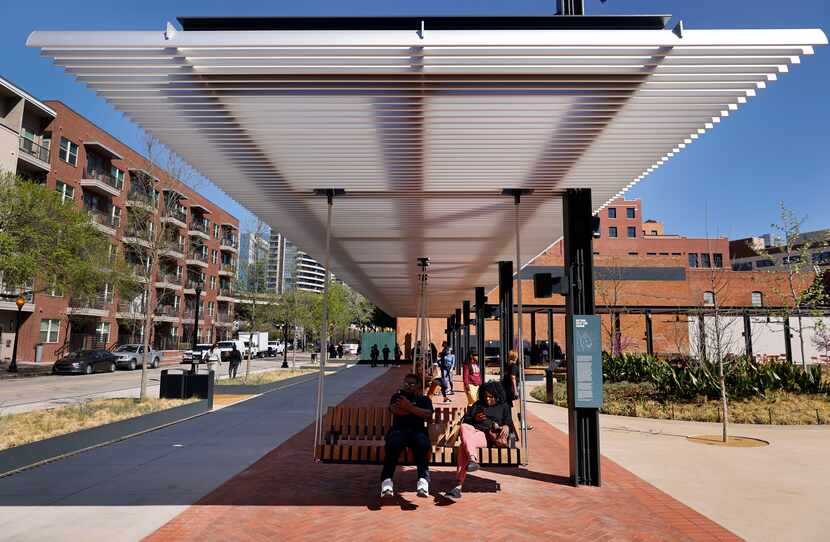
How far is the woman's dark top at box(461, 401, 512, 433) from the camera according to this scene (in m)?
6.82

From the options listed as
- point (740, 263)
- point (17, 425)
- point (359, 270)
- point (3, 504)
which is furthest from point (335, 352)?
point (740, 263)

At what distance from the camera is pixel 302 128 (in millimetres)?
6129

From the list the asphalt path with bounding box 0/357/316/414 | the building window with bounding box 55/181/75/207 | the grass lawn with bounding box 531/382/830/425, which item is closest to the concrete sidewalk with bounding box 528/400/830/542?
the grass lawn with bounding box 531/382/830/425

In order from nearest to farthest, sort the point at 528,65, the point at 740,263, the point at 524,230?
1. the point at 528,65
2. the point at 524,230
3. the point at 740,263

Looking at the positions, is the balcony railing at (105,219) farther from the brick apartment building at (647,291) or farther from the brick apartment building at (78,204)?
the brick apartment building at (647,291)

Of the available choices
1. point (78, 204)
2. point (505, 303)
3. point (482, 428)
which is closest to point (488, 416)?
point (482, 428)

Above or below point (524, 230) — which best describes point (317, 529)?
below

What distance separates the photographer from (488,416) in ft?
23.3

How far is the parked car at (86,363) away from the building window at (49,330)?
9.32 metres

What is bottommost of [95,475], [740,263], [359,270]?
[95,475]

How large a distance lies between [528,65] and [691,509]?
16.7 ft

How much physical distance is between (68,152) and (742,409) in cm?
4537

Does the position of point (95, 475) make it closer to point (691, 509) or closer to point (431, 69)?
point (431, 69)

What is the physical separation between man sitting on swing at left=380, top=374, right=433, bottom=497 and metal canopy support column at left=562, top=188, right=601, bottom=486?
78.4 inches
